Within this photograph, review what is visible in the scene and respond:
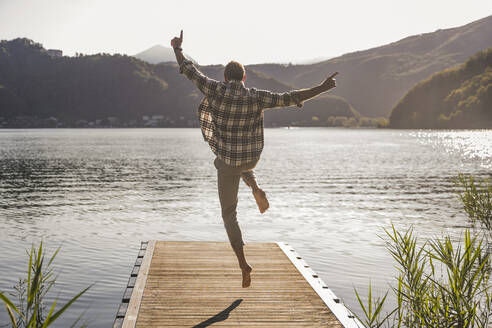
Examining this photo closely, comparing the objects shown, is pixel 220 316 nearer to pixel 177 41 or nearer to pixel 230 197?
pixel 230 197

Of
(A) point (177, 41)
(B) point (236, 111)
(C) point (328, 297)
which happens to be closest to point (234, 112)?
(B) point (236, 111)

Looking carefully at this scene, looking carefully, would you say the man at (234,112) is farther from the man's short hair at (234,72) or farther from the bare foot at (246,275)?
the bare foot at (246,275)

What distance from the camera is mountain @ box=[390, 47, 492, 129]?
146 meters

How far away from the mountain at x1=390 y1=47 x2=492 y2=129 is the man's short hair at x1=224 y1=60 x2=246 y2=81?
152276 mm

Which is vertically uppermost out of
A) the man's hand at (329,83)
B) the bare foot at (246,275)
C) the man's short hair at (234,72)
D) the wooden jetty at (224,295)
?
the man's short hair at (234,72)

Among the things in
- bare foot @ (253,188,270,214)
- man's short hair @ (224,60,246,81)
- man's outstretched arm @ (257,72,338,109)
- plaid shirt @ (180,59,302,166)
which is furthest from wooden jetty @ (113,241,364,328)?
man's short hair @ (224,60,246,81)

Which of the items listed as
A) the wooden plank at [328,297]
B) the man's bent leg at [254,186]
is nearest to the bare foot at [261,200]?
the man's bent leg at [254,186]

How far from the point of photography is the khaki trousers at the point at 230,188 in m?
5.30

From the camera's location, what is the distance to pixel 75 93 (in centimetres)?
19088

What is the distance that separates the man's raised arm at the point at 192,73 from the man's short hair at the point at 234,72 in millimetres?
165

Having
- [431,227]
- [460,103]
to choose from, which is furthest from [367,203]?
[460,103]

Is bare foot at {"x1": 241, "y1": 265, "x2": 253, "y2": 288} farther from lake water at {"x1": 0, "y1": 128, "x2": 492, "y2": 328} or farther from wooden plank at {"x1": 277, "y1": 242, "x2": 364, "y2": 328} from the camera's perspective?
lake water at {"x1": 0, "y1": 128, "x2": 492, "y2": 328}

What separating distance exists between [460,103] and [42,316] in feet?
Result: 520

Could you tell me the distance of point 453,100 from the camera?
15400 centimetres
